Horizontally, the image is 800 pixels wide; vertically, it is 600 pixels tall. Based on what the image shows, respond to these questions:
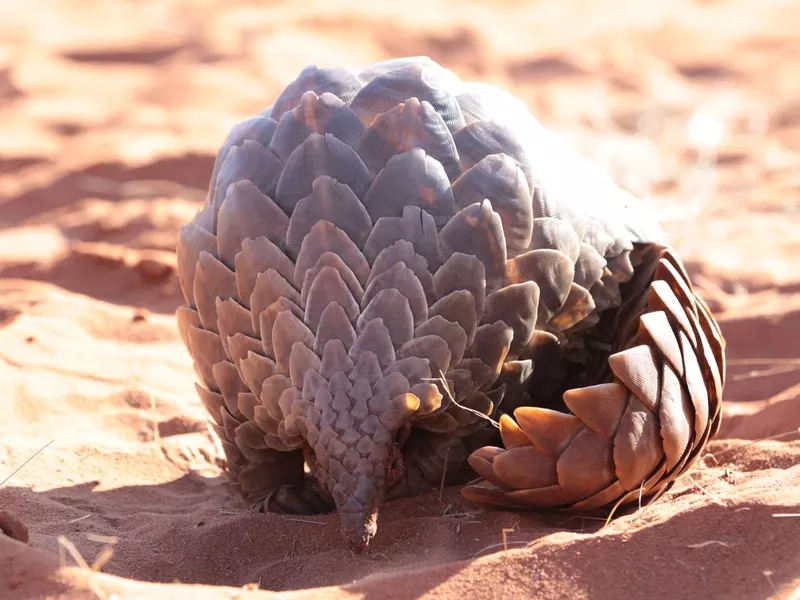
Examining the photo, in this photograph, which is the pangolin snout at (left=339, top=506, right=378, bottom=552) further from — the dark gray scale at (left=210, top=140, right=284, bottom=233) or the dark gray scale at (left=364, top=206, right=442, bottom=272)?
the dark gray scale at (left=210, top=140, right=284, bottom=233)

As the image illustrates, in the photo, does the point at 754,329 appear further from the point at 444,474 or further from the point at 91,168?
the point at 91,168

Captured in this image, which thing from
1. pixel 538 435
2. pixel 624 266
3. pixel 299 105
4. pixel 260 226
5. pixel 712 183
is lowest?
pixel 712 183

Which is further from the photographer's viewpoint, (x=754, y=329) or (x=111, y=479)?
(x=754, y=329)

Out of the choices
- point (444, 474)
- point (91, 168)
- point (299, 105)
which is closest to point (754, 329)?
point (444, 474)

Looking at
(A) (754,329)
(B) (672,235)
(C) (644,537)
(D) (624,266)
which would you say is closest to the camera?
(C) (644,537)

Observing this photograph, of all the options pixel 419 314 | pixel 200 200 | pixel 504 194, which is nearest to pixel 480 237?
pixel 504 194

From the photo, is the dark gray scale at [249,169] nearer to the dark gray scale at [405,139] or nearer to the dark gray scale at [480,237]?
the dark gray scale at [405,139]
